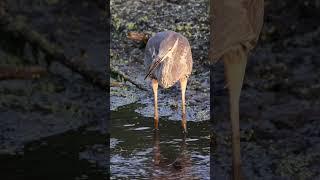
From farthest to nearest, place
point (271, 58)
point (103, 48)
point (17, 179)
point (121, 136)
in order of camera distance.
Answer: point (103, 48), point (271, 58), point (121, 136), point (17, 179)

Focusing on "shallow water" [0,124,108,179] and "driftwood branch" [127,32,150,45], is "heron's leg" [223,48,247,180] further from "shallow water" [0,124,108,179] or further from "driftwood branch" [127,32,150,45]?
"driftwood branch" [127,32,150,45]

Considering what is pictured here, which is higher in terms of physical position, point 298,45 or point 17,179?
point 298,45

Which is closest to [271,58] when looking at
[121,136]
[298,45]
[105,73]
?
[298,45]

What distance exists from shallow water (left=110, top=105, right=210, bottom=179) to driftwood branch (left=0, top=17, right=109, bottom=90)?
1076 mm

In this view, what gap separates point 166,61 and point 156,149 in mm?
1543

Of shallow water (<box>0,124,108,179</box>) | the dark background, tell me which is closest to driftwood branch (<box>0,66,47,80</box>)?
the dark background

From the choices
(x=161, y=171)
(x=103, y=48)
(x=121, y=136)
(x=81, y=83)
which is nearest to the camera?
(x=161, y=171)

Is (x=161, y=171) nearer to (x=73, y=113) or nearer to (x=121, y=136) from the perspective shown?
(x=121, y=136)

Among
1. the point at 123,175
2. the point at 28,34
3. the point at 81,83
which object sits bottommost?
the point at 123,175

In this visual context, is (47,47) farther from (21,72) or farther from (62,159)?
(62,159)

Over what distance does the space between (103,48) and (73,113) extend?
8.93ft

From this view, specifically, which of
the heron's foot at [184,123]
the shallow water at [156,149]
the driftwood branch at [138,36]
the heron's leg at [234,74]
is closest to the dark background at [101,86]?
the shallow water at [156,149]

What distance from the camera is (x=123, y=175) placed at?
18.9 ft

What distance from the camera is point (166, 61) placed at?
777cm
